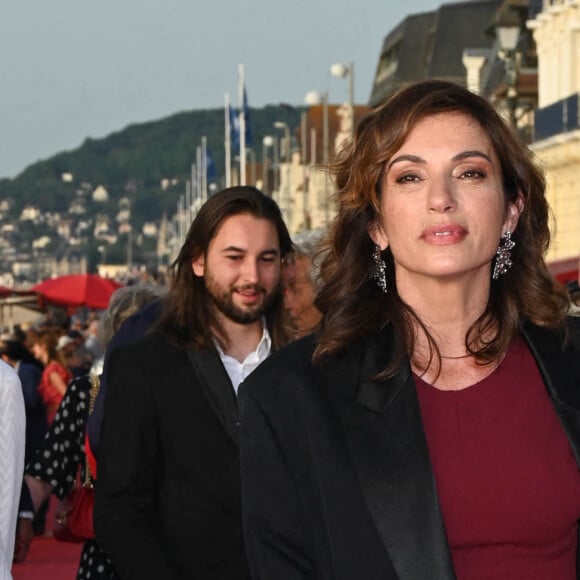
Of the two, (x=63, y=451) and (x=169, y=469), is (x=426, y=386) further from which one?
(x=63, y=451)

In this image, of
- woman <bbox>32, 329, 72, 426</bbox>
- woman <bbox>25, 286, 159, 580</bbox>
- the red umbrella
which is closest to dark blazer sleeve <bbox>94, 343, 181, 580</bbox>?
woman <bbox>25, 286, 159, 580</bbox>

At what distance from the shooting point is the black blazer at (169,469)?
221 inches

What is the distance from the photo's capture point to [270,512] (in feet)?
11.9

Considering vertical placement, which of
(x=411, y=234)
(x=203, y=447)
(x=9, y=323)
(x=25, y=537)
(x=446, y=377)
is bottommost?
(x=9, y=323)

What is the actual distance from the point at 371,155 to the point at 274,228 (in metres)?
2.55

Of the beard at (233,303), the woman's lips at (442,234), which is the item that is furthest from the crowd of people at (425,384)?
the beard at (233,303)

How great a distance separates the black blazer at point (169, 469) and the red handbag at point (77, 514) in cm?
71

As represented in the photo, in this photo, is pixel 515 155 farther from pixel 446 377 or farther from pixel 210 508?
pixel 210 508

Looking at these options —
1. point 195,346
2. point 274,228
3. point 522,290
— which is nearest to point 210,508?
point 195,346

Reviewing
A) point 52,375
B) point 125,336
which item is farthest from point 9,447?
point 52,375

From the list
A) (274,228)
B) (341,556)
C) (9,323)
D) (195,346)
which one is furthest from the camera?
(9,323)

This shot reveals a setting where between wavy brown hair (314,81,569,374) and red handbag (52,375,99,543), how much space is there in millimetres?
2667

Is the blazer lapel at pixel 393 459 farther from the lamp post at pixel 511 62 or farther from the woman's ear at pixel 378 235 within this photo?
the lamp post at pixel 511 62

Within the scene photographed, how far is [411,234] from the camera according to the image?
3.80 metres
